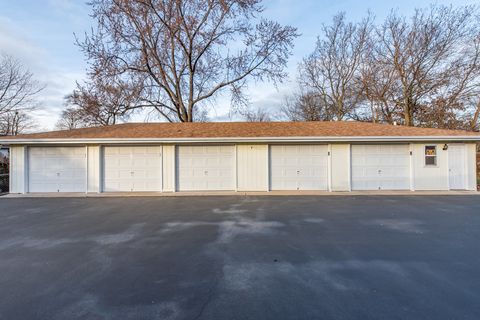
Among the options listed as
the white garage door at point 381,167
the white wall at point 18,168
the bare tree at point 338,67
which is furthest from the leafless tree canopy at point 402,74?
the white wall at point 18,168

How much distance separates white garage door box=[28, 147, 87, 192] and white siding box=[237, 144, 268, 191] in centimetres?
689

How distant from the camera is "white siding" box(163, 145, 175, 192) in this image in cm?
991

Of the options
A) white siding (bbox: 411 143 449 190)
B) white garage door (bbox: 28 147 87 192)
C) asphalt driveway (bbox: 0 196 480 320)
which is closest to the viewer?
asphalt driveway (bbox: 0 196 480 320)

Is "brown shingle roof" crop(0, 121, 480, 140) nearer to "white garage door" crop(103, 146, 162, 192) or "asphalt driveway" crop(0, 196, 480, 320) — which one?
"white garage door" crop(103, 146, 162, 192)

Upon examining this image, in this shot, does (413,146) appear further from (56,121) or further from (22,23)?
(56,121)

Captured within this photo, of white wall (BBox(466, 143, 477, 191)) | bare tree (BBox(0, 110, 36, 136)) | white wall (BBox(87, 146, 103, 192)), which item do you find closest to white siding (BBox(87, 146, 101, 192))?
white wall (BBox(87, 146, 103, 192))

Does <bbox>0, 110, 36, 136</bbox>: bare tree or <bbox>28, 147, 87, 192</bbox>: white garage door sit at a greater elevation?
<bbox>0, 110, 36, 136</bbox>: bare tree

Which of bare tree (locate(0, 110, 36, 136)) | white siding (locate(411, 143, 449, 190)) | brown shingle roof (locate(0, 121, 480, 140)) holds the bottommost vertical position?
white siding (locate(411, 143, 449, 190))

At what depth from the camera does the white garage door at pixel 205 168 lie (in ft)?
32.7

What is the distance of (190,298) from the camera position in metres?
2.49

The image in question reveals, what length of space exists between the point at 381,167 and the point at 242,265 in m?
9.18

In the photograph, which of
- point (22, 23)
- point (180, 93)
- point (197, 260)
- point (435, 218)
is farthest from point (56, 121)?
point (435, 218)

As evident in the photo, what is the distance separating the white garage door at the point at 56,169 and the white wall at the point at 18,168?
0.19 meters

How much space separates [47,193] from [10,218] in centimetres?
423
